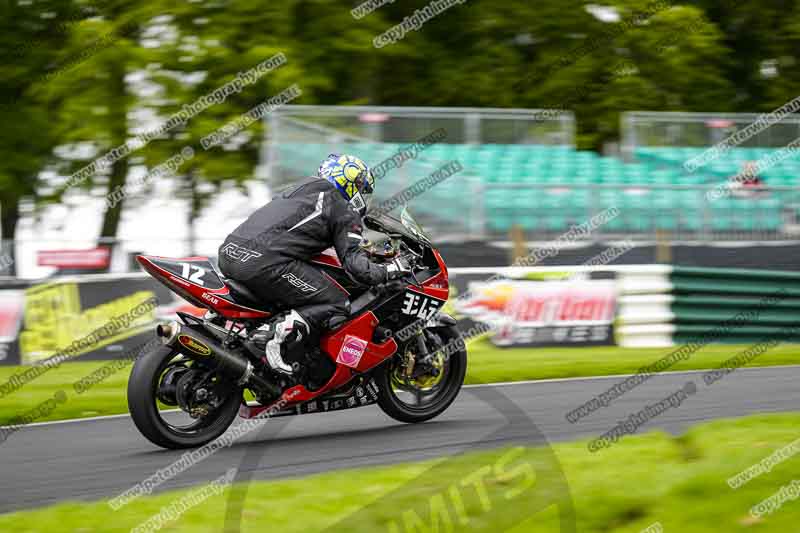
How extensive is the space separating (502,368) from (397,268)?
13.4 ft

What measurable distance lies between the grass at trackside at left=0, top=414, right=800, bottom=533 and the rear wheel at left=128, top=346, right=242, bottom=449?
46.5 inches

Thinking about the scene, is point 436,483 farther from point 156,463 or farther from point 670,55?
point 670,55

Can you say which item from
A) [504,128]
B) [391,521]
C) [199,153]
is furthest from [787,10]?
[391,521]

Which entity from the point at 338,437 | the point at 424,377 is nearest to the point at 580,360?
the point at 424,377

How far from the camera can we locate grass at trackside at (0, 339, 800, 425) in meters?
9.74

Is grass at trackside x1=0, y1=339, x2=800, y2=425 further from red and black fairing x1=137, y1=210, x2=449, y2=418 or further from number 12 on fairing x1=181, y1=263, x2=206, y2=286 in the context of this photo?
number 12 on fairing x1=181, y1=263, x2=206, y2=286

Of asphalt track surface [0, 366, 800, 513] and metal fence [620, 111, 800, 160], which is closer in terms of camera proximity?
asphalt track surface [0, 366, 800, 513]

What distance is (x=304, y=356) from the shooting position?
7391 mm

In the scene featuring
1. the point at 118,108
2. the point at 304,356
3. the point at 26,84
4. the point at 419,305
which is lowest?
the point at 26,84

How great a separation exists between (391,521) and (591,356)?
26.0 feet

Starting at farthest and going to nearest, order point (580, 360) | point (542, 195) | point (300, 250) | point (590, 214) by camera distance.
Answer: point (590, 214) → point (542, 195) → point (580, 360) → point (300, 250)

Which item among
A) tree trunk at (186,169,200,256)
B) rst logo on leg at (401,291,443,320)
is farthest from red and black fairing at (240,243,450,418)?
tree trunk at (186,169,200,256)

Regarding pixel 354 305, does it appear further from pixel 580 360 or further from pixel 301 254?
Result: pixel 580 360

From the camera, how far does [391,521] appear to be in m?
4.75
